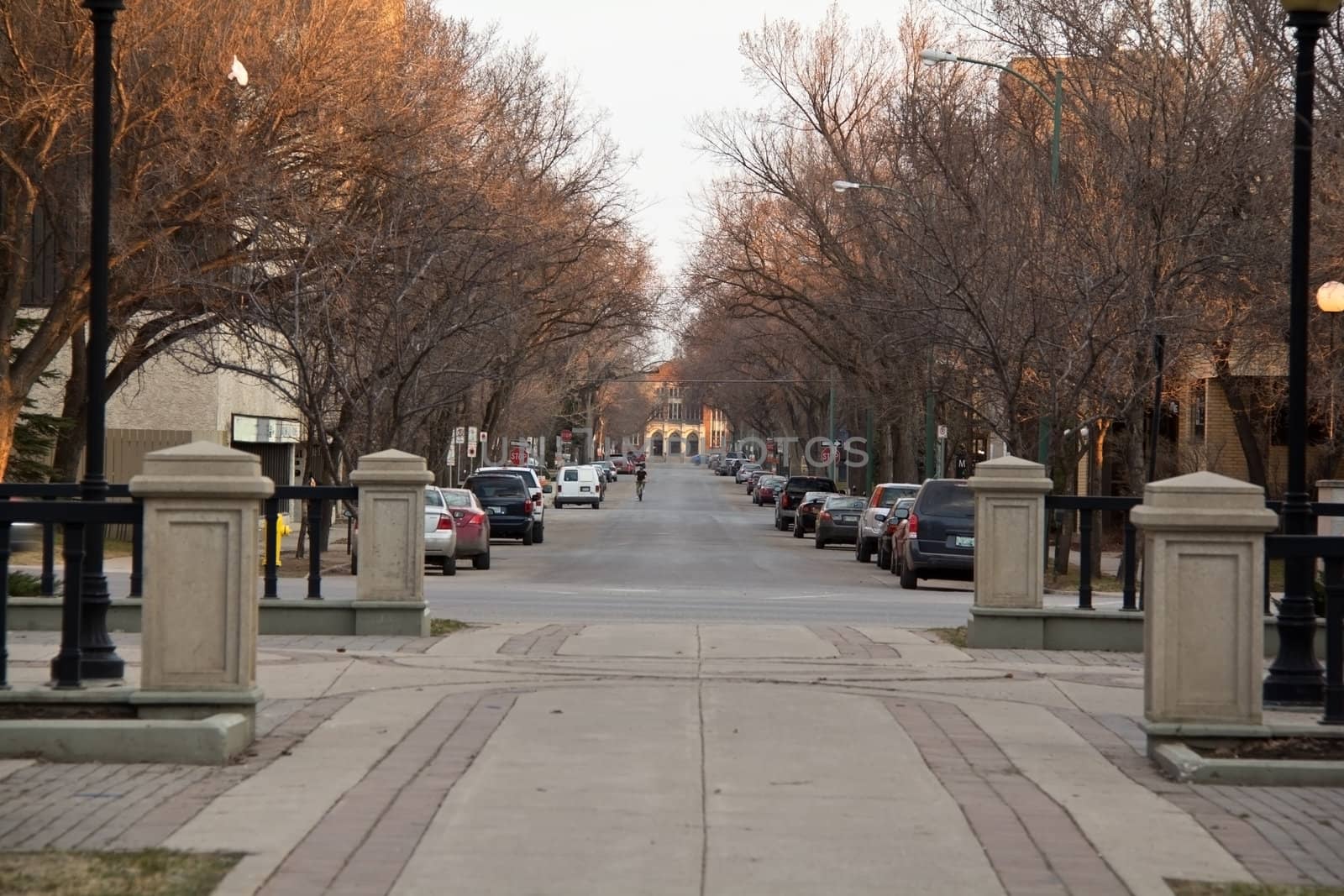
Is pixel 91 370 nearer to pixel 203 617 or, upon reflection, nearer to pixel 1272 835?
pixel 203 617

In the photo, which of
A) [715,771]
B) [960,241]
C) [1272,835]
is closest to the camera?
[1272,835]

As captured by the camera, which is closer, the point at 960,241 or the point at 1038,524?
the point at 1038,524

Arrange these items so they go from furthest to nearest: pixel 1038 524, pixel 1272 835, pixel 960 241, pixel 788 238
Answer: pixel 788 238, pixel 960 241, pixel 1038 524, pixel 1272 835

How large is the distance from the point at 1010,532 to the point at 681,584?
42.4ft

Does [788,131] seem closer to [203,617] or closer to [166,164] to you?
[166,164]

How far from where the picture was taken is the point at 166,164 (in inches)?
977

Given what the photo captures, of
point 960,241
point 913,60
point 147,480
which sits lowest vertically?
point 147,480

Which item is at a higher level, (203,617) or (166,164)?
(166,164)

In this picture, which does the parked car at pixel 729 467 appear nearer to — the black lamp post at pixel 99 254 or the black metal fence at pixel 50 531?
the black metal fence at pixel 50 531

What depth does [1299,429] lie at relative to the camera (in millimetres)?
10352

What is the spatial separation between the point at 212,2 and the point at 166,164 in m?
2.37

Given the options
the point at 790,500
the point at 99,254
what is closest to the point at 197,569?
the point at 99,254

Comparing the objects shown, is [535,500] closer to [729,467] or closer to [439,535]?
[439,535]

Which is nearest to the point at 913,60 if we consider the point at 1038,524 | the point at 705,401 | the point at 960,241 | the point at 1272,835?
the point at 960,241
